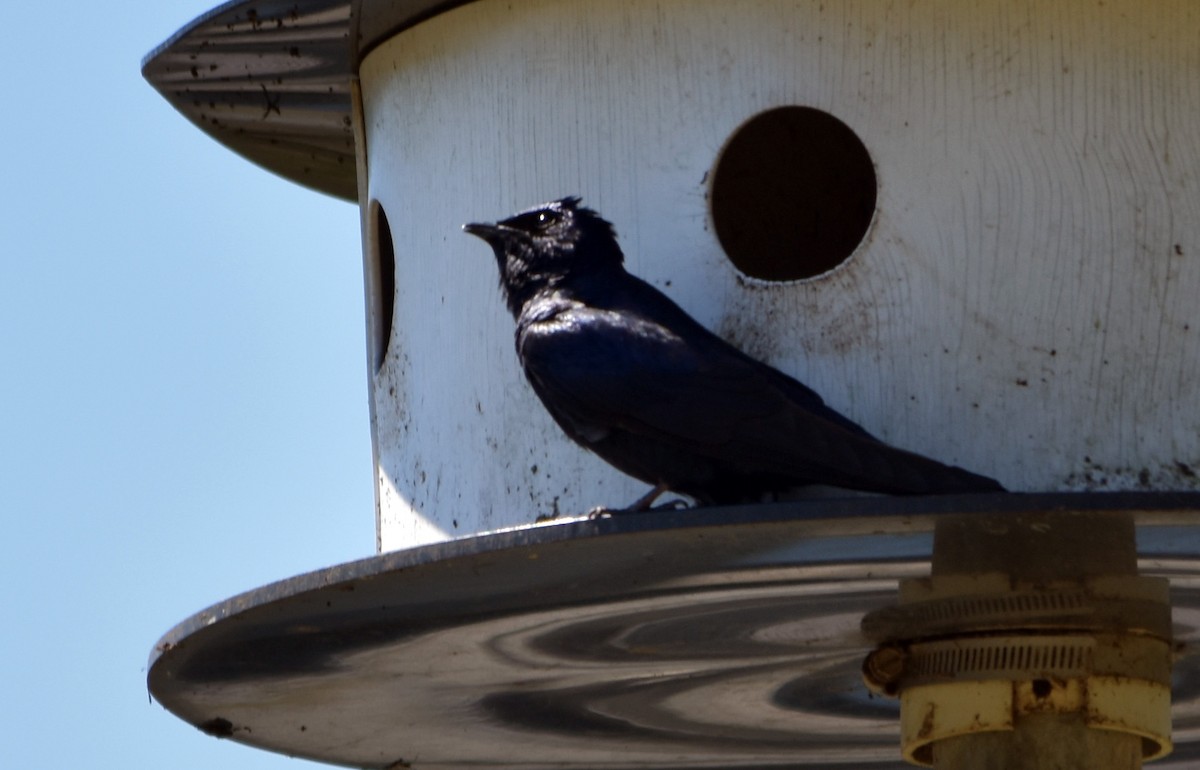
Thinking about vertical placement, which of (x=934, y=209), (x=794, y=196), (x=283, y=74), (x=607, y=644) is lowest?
(x=607, y=644)

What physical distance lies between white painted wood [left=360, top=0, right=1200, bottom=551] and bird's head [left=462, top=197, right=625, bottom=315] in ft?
0.37

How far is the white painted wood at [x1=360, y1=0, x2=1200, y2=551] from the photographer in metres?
5.74

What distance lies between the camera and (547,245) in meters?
6.11

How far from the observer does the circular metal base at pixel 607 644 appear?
17.5 feet

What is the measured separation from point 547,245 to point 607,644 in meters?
1.25

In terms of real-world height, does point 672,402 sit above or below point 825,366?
below

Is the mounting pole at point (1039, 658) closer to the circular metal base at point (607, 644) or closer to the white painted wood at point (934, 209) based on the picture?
the circular metal base at point (607, 644)

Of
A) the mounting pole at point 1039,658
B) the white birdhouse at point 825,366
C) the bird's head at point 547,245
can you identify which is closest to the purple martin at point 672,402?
the bird's head at point 547,245

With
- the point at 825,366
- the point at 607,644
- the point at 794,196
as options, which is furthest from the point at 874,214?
the point at 794,196

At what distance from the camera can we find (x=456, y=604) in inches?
243

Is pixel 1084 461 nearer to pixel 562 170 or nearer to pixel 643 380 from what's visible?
Answer: pixel 643 380

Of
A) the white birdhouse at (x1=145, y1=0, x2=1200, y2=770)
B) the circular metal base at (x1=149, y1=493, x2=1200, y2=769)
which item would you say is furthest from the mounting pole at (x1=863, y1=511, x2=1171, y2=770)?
the circular metal base at (x1=149, y1=493, x2=1200, y2=769)

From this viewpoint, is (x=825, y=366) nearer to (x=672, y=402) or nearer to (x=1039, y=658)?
(x=672, y=402)

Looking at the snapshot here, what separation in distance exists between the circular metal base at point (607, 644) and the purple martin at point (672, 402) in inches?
6.5
